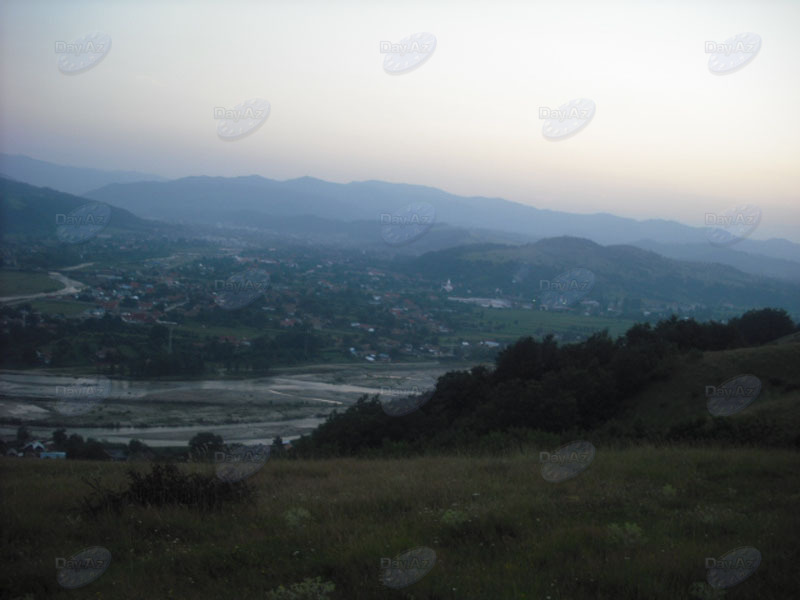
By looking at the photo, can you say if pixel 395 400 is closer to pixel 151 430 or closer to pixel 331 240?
pixel 151 430

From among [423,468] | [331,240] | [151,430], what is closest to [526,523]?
[423,468]

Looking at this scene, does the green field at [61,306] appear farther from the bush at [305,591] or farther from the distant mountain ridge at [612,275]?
the distant mountain ridge at [612,275]

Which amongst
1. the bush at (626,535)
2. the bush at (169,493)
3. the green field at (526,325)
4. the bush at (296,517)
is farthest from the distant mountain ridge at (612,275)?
the bush at (626,535)

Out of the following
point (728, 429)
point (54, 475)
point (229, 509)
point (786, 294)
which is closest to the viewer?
point (229, 509)

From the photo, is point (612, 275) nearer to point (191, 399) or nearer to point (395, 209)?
point (191, 399)

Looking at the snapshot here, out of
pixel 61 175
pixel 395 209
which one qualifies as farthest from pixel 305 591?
pixel 395 209

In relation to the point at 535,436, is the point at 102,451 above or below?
below

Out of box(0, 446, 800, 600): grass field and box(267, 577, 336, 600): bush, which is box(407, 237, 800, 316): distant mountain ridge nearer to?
box(0, 446, 800, 600): grass field

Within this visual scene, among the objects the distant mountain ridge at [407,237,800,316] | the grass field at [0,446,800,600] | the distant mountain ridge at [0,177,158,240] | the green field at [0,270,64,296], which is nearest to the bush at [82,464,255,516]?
the grass field at [0,446,800,600]
